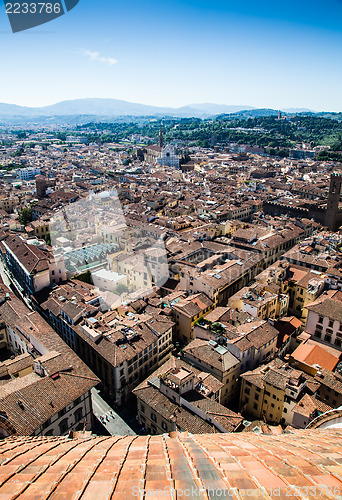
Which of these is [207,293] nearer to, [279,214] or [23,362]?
[23,362]

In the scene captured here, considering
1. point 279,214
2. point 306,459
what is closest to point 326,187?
point 279,214

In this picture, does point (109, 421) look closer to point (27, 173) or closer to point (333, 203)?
point (333, 203)

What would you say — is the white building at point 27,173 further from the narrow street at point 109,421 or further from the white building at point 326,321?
the white building at point 326,321

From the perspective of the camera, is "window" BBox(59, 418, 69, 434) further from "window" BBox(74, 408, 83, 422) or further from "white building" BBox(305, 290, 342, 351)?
"white building" BBox(305, 290, 342, 351)

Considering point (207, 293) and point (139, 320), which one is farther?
point (207, 293)

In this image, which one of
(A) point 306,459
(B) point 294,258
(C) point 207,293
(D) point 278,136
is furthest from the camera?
(D) point 278,136

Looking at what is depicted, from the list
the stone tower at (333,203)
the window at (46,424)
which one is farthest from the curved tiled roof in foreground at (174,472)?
the stone tower at (333,203)
